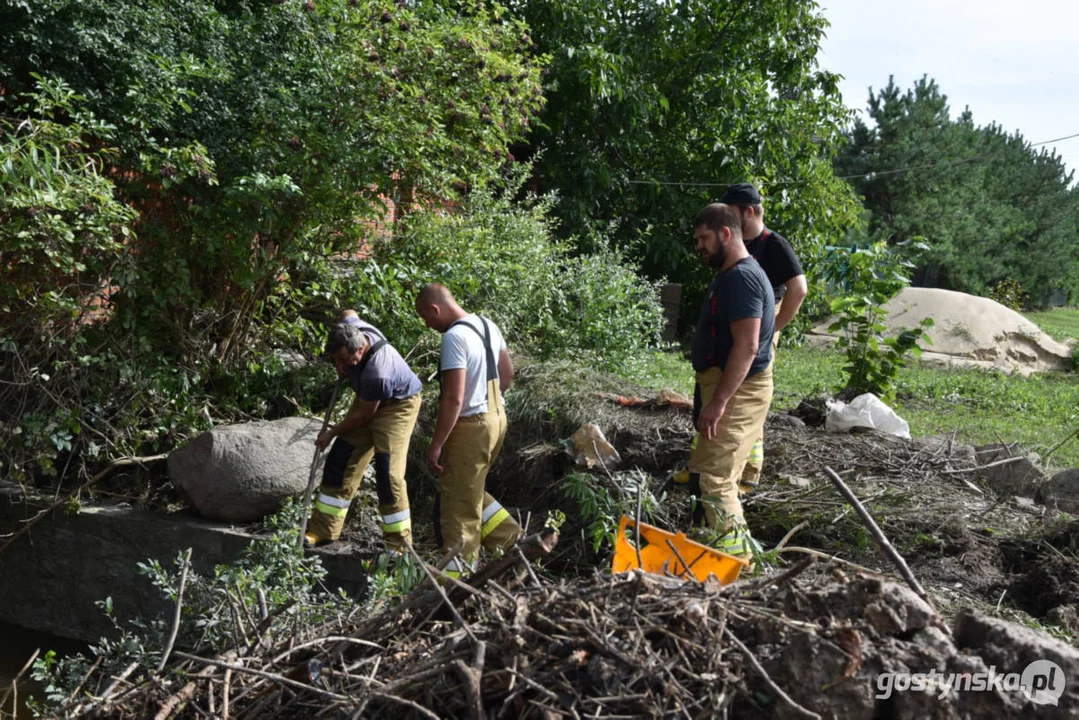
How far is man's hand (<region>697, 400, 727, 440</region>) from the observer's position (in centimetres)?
454

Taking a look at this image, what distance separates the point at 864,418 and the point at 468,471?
3227 millimetres

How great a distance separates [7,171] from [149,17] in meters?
2.07

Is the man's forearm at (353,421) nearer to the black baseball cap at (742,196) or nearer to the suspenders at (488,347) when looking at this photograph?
the suspenders at (488,347)

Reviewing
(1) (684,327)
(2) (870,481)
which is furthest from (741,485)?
(1) (684,327)

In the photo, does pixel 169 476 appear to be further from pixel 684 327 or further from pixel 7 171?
pixel 684 327

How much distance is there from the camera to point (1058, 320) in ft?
90.5

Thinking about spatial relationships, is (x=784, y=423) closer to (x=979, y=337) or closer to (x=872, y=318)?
(x=872, y=318)

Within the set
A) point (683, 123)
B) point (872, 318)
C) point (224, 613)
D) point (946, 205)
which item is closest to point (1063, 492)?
point (872, 318)

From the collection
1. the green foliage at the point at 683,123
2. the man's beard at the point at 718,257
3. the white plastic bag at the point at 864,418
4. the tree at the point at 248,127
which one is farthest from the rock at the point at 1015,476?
the green foliage at the point at 683,123

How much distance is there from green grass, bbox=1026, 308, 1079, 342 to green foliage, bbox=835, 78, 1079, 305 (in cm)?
97

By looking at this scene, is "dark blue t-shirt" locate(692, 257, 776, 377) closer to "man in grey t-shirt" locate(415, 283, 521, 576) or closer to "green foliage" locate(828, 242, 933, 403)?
"man in grey t-shirt" locate(415, 283, 521, 576)

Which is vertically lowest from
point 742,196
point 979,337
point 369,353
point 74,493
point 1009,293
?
point 74,493

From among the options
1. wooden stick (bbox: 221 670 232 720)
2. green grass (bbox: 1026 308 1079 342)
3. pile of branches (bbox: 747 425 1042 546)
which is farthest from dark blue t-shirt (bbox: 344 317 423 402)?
green grass (bbox: 1026 308 1079 342)

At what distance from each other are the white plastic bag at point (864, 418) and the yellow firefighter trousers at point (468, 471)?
287 cm
